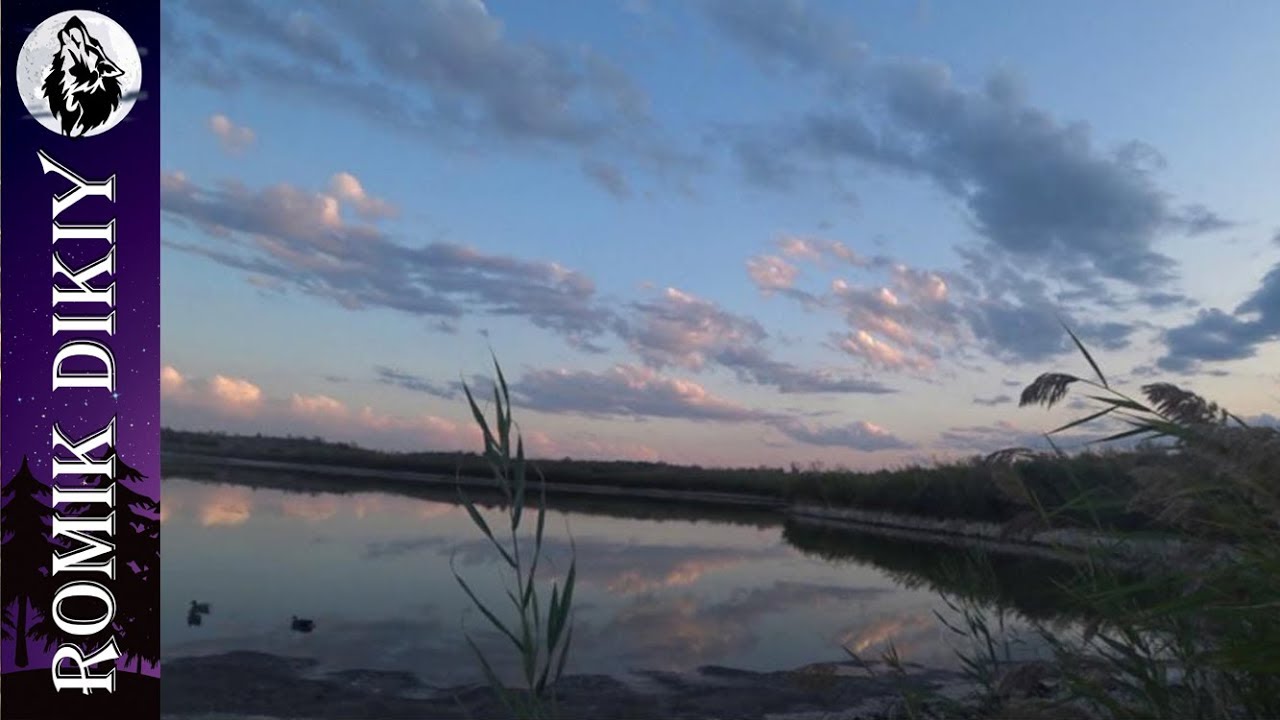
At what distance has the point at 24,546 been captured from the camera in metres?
4.07

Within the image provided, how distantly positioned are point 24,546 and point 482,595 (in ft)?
17.7

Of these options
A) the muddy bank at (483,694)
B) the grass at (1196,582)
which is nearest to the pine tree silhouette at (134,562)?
the muddy bank at (483,694)

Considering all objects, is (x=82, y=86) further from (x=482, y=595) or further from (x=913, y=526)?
(x=913, y=526)

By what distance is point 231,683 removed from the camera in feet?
20.5

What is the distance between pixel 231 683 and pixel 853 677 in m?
4.08

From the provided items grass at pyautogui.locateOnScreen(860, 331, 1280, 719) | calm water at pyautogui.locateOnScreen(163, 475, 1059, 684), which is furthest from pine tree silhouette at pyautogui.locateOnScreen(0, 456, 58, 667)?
grass at pyautogui.locateOnScreen(860, 331, 1280, 719)

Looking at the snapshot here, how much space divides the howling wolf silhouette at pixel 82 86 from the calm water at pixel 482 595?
3.51 m

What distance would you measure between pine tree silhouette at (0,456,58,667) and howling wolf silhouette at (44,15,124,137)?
1361 mm

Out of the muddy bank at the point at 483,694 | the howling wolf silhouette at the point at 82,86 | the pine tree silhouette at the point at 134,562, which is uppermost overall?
the howling wolf silhouette at the point at 82,86

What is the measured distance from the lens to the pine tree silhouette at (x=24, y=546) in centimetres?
393

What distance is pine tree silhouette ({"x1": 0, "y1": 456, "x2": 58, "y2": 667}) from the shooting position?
12.9 ft

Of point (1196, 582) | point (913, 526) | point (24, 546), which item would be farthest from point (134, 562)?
point (913, 526)

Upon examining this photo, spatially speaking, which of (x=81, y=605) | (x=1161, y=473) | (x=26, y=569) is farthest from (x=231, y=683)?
(x=1161, y=473)

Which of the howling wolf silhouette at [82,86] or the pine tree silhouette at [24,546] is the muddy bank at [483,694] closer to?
the pine tree silhouette at [24,546]
